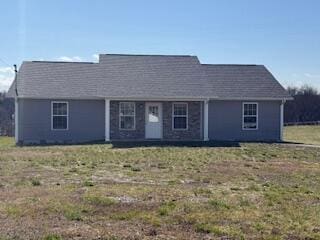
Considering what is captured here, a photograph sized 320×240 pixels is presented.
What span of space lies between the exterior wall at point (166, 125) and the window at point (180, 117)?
0.54ft

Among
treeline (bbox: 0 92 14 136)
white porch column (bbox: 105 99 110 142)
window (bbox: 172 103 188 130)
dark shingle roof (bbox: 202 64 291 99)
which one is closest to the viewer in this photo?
white porch column (bbox: 105 99 110 142)

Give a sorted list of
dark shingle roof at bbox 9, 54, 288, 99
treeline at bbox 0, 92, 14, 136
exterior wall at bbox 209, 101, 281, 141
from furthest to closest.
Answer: treeline at bbox 0, 92, 14, 136 → exterior wall at bbox 209, 101, 281, 141 → dark shingle roof at bbox 9, 54, 288, 99

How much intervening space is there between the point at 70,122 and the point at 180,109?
5971mm

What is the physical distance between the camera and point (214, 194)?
10.7 m

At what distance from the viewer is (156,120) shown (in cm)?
2916

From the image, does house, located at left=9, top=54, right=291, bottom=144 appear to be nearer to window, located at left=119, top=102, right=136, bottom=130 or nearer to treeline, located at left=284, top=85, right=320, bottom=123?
window, located at left=119, top=102, right=136, bottom=130

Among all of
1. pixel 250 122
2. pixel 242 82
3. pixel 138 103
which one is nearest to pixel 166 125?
pixel 138 103

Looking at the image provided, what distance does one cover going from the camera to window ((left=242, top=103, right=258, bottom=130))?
2994 centimetres

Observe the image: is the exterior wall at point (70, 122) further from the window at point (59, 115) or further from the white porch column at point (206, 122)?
the white porch column at point (206, 122)

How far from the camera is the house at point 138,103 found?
91.9 ft

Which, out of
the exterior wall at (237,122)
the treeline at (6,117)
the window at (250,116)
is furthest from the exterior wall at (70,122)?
the treeline at (6,117)

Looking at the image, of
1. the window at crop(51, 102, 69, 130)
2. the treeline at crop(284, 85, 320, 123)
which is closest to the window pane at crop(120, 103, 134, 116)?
the window at crop(51, 102, 69, 130)

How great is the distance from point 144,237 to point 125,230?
1.59 ft

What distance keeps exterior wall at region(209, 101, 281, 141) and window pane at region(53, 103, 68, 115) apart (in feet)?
25.8
